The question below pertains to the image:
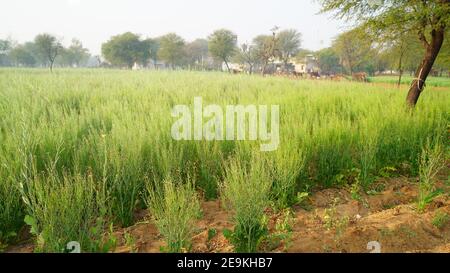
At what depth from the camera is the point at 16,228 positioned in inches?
104

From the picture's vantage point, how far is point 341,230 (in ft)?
8.17

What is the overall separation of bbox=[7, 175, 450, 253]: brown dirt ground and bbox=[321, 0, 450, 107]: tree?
3703 mm

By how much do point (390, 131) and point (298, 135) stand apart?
1683mm

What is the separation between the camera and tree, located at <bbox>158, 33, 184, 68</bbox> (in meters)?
49.9

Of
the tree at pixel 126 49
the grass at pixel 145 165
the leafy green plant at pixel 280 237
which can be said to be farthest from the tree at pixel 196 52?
the leafy green plant at pixel 280 237

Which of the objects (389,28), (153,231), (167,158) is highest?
(389,28)

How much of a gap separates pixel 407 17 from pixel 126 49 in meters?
49.5

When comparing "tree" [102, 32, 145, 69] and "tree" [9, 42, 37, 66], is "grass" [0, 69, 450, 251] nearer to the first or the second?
"tree" [102, 32, 145, 69]

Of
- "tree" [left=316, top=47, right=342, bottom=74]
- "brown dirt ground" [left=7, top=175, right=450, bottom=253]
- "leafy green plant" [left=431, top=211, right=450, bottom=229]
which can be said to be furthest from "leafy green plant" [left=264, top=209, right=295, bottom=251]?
"tree" [left=316, top=47, right=342, bottom=74]

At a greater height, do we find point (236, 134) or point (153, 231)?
point (236, 134)

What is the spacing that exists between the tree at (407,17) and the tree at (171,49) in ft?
153
